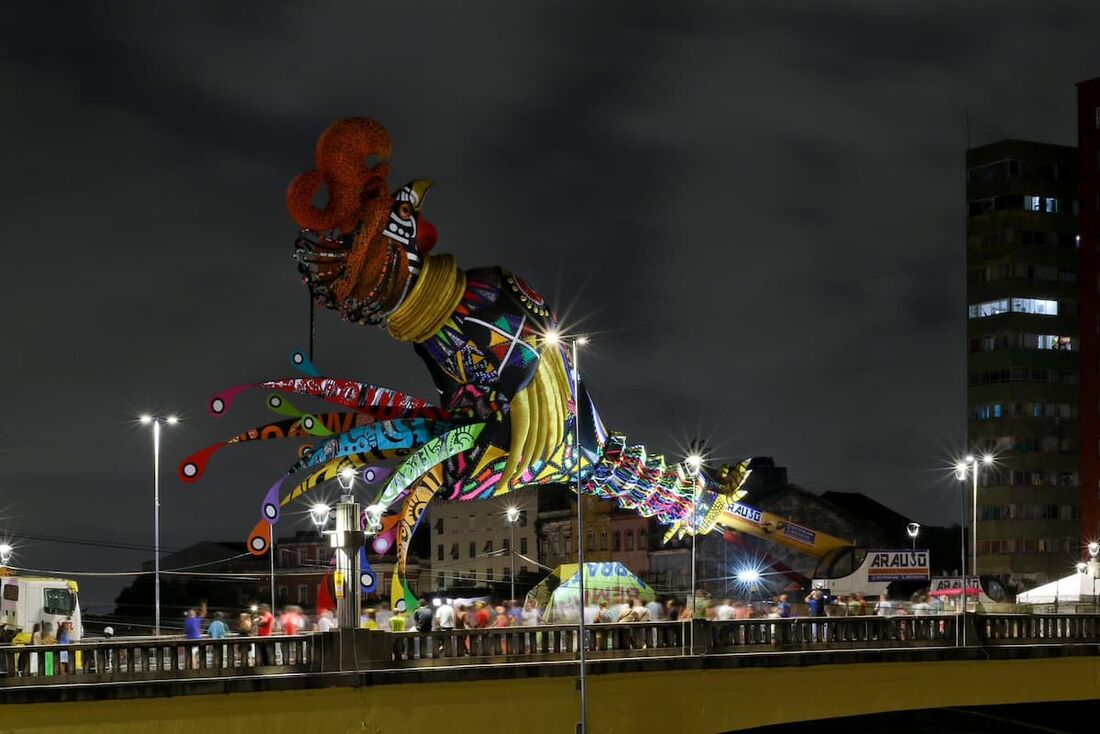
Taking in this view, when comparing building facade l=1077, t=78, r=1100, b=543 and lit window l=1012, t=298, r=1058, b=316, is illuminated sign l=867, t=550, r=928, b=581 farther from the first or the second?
lit window l=1012, t=298, r=1058, b=316

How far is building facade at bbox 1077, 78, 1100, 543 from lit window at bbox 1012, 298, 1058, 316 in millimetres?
2087

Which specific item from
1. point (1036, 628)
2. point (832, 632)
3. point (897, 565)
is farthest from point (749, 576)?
point (832, 632)

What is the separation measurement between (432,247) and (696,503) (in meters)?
14.2

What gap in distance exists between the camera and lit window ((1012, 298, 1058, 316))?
4473 inches

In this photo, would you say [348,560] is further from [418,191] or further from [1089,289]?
[1089,289]

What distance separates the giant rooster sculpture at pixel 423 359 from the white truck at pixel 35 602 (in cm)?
794

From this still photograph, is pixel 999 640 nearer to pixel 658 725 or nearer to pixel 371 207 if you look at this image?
pixel 658 725

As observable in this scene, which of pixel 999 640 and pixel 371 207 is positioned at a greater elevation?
pixel 371 207

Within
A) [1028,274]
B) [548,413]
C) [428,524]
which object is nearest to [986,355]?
[1028,274]

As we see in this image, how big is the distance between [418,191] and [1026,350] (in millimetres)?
73034

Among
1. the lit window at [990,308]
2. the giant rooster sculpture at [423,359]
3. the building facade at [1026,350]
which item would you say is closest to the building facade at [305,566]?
the building facade at [1026,350]

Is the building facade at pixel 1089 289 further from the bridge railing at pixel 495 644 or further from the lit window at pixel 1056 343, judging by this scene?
the bridge railing at pixel 495 644

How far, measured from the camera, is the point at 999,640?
137ft

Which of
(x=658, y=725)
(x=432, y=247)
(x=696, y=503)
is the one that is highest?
(x=432, y=247)
